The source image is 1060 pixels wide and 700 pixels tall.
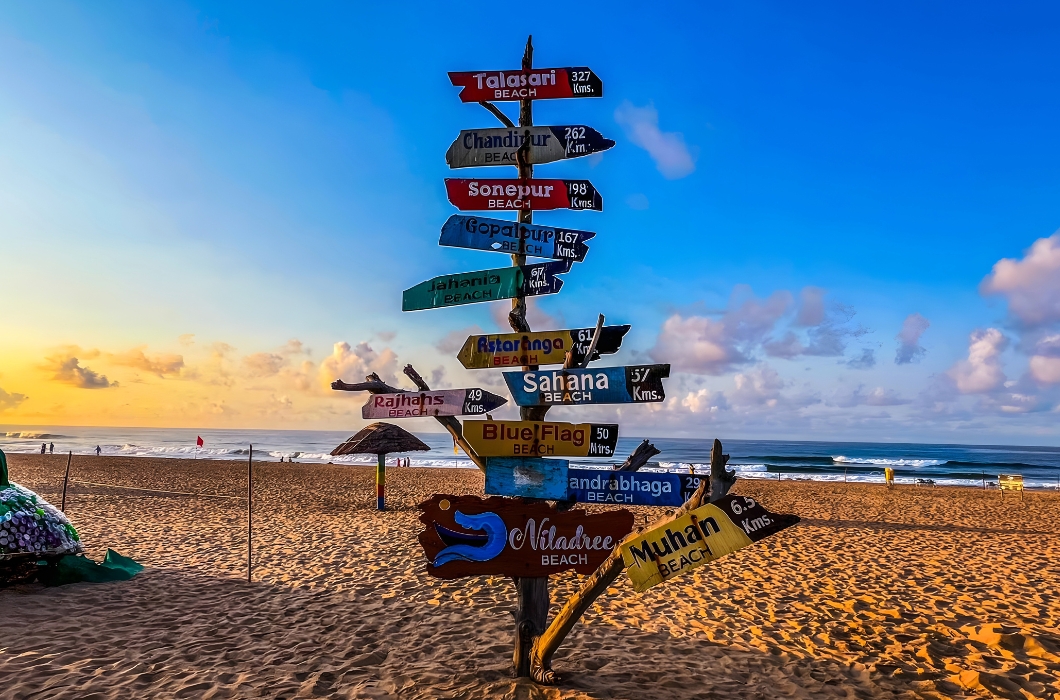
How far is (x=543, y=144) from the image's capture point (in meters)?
5.43

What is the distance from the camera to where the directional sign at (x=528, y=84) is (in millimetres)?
5328

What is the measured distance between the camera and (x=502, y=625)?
662 centimetres

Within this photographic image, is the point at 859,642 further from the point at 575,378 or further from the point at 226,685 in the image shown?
the point at 226,685

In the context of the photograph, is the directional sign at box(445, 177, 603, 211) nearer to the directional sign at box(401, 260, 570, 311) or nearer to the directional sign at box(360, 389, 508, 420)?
the directional sign at box(401, 260, 570, 311)

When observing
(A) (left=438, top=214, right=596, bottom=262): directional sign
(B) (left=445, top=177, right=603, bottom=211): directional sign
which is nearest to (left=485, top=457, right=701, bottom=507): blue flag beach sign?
(A) (left=438, top=214, right=596, bottom=262): directional sign

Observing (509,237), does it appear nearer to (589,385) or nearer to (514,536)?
(589,385)

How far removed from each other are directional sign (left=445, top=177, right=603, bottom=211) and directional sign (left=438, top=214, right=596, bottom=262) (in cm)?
25

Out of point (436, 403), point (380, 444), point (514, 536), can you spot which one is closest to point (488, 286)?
point (436, 403)

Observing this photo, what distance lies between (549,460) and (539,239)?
2170 mm

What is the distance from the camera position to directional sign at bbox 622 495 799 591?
3.58 meters

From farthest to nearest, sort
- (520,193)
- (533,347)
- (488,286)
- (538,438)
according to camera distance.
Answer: (520,193), (488,286), (533,347), (538,438)

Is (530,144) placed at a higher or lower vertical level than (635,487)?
higher

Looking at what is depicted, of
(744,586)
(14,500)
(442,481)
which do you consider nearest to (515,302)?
(744,586)

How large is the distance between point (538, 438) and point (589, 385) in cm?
63
